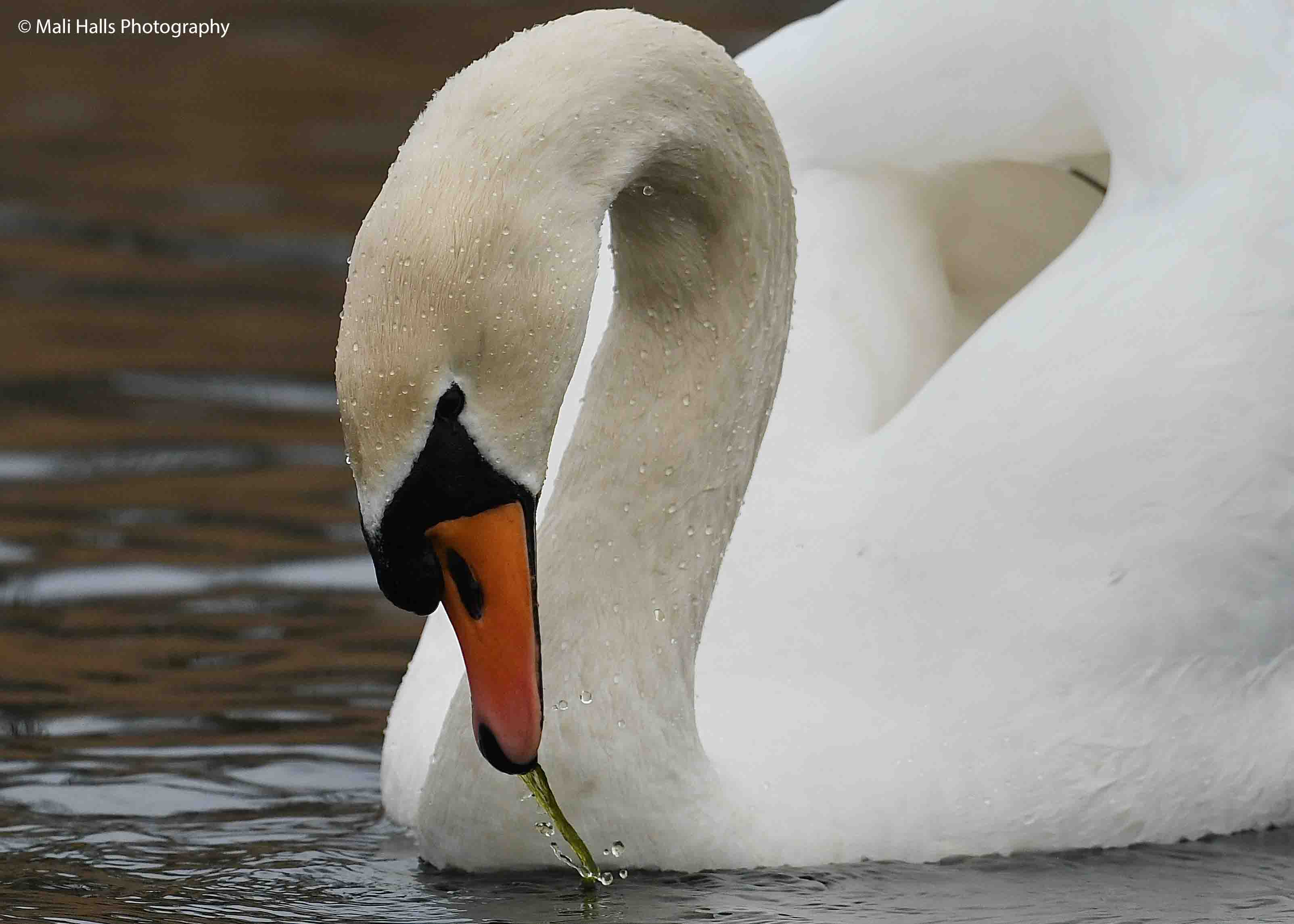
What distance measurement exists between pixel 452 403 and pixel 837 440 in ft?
6.30

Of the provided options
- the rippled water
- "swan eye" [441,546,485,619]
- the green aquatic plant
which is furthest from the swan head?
the rippled water

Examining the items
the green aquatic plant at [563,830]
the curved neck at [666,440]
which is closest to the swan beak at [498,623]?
the green aquatic plant at [563,830]

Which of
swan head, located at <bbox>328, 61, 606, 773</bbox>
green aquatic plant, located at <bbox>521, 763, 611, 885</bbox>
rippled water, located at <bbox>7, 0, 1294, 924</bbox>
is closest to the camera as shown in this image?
swan head, located at <bbox>328, 61, 606, 773</bbox>

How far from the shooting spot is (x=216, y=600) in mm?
7379

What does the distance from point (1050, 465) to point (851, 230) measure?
3.46 feet

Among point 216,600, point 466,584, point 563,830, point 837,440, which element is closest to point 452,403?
point 466,584

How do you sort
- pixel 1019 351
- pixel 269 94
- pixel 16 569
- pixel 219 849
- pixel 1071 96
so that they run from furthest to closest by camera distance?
pixel 269 94, pixel 16 569, pixel 1071 96, pixel 1019 351, pixel 219 849

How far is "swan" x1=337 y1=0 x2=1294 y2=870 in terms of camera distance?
15.0 feet

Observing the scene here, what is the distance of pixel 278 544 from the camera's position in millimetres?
7816

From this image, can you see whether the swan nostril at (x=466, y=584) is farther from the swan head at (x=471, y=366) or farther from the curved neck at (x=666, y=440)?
the curved neck at (x=666, y=440)

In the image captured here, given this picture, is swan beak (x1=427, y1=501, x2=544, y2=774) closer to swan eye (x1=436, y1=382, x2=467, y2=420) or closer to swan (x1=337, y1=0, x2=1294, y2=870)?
swan (x1=337, y1=0, x2=1294, y2=870)

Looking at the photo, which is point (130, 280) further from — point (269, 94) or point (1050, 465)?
point (1050, 465)

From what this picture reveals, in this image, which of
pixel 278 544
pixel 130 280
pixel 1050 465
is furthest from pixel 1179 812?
pixel 130 280

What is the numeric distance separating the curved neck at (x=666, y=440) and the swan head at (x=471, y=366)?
1.86ft
